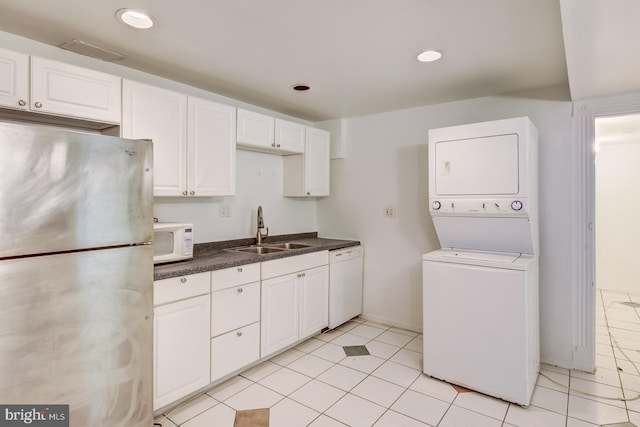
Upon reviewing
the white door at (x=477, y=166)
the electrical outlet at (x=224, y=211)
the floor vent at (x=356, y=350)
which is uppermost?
the white door at (x=477, y=166)

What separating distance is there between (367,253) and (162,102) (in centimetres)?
237

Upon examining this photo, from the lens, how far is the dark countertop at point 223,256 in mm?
2006

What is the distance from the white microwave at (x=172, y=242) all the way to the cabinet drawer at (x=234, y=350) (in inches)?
23.2

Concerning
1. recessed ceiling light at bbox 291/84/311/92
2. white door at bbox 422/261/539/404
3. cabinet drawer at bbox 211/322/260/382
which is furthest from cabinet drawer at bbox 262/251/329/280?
recessed ceiling light at bbox 291/84/311/92

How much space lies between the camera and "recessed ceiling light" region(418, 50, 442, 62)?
204 cm

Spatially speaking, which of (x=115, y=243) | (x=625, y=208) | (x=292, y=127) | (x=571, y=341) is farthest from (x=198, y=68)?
(x=625, y=208)

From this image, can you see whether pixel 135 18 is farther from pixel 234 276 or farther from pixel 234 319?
pixel 234 319

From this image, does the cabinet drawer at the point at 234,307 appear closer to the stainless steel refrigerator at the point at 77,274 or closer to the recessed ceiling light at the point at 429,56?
the stainless steel refrigerator at the point at 77,274

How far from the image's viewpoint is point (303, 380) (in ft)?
7.83

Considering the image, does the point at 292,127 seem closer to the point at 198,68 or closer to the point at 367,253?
the point at 198,68

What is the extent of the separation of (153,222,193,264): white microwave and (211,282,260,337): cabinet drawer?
34cm

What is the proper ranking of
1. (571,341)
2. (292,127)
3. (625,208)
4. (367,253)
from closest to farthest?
(571,341) < (292,127) < (367,253) < (625,208)

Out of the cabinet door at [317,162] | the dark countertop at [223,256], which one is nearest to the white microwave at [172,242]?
the dark countertop at [223,256]

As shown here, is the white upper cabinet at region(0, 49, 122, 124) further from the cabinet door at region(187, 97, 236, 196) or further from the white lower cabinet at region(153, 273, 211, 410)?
the white lower cabinet at region(153, 273, 211, 410)
